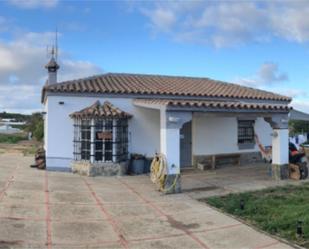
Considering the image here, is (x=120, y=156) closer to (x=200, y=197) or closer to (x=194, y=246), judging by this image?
(x=200, y=197)

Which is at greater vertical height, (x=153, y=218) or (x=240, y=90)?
(x=240, y=90)

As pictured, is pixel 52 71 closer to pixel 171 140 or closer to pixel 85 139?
pixel 85 139

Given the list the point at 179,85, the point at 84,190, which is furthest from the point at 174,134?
the point at 179,85

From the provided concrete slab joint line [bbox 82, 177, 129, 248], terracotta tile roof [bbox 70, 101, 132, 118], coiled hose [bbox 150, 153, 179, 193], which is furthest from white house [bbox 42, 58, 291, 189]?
concrete slab joint line [bbox 82, 177, 129, 248]

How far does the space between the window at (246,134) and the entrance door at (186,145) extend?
276 centimetres

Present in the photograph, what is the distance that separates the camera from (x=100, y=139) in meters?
15.4

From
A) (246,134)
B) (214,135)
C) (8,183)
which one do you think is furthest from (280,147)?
(8,183)

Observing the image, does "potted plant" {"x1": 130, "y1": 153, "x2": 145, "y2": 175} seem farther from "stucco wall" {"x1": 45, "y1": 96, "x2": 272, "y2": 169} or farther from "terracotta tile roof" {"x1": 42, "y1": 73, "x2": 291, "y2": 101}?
"terracotta tile roof" {"x1": 42, "y1": 73, "x2": 291, "y2": 101}

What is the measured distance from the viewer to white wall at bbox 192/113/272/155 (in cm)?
1778

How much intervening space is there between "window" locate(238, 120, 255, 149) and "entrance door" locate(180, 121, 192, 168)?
109 inches

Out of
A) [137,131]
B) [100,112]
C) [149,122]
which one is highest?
[100,112]

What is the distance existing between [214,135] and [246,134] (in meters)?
2.11

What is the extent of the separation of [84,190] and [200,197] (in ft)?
11.6

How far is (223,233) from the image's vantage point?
25.4 ft
